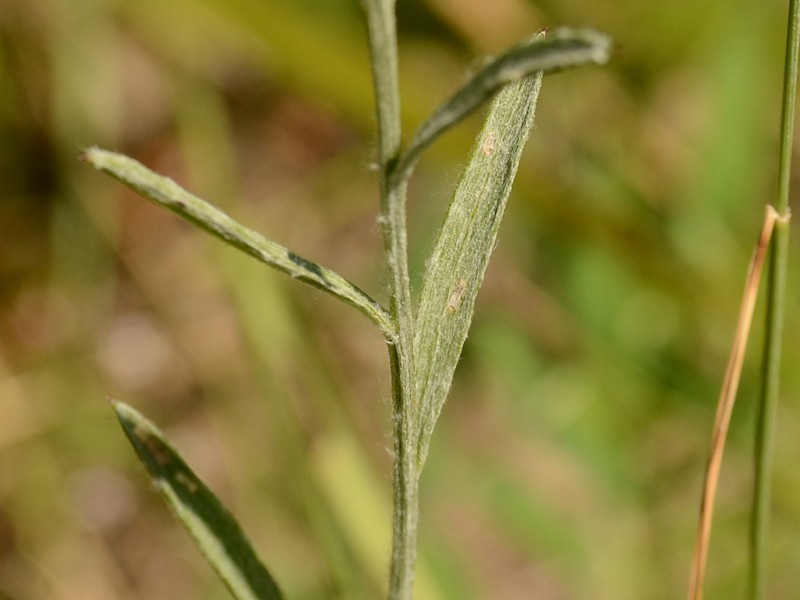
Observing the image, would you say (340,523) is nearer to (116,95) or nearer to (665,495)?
(665,495)

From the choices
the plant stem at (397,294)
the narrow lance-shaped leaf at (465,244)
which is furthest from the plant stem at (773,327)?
the plant stem at (397,294)

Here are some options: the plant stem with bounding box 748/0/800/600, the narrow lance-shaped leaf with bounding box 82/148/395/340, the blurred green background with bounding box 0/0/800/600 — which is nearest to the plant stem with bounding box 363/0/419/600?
the narrow lance-shaped leaf with bounding box 82/148/395/340

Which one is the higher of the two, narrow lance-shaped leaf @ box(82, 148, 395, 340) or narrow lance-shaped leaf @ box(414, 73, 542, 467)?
narrow lance-shaped leaf @ box(414, 73, 542, 467)

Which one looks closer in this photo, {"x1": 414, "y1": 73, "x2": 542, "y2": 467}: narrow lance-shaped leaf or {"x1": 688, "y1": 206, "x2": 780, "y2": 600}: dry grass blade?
{"x1": 414, "y1": 73, "x2": 542, "y2": 467}: narrow lance-shaped leaf

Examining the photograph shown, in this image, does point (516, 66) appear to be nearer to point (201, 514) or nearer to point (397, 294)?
point (397, 294)

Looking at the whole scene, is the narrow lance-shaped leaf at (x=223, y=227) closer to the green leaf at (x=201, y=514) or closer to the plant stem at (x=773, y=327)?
the green leaf at (x=201, y=514)

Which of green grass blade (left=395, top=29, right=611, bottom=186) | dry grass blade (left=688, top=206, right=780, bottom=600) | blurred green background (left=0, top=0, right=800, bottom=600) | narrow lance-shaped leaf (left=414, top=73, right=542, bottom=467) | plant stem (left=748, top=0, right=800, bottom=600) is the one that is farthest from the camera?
blurred green background (left=0, top=0, right=800, bottom=600)

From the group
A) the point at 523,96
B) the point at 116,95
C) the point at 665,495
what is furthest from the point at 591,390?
the point at 116,95

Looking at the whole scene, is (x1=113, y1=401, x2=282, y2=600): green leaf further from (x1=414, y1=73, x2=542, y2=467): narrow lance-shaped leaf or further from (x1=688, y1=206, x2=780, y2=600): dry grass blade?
(x1=688, y1=206, x2=780, y2=600): dry grass blade
